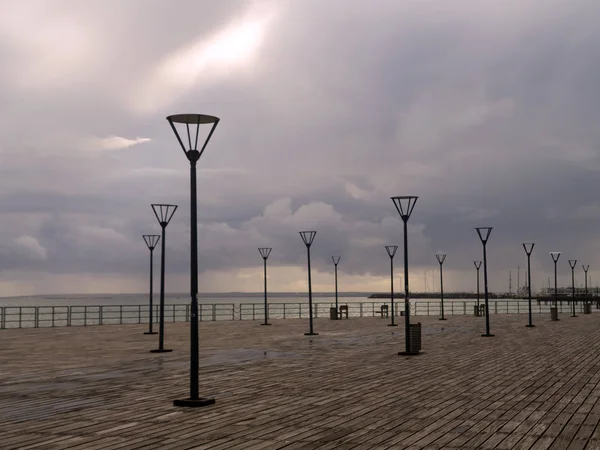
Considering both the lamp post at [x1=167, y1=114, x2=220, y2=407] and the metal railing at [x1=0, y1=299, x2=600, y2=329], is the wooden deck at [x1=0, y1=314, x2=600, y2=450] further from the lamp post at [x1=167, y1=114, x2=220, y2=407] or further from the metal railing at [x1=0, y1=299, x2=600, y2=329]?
the metal railing at [x1=0, y1=299, x2=600, y2=329]

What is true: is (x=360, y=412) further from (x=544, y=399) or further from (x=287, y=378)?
(x=287, y=378)

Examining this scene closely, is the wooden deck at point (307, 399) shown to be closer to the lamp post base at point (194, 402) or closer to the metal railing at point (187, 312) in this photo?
the lamp post base at point (194, 402)

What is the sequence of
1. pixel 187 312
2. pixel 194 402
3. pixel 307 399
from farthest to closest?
pixel 187 312
pixel 307 399
pixel 194 402

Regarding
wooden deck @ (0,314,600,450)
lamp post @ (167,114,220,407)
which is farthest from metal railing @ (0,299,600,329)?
lamp post @ (167,114,220,407)

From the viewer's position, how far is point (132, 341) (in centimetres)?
2584

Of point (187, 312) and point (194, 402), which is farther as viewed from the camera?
point (187, 312)

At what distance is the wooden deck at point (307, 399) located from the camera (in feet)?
26.9

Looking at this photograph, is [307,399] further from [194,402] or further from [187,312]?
[187,312]

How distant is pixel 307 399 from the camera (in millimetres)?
11281

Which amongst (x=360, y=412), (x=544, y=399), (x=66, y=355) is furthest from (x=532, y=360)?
(x=66, y=355)

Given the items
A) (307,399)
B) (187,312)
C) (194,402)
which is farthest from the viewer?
(187,312)

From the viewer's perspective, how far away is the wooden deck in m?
8.19

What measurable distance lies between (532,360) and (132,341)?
14.6 meters

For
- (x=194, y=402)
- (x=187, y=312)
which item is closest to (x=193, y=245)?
(x=194, y=402)
